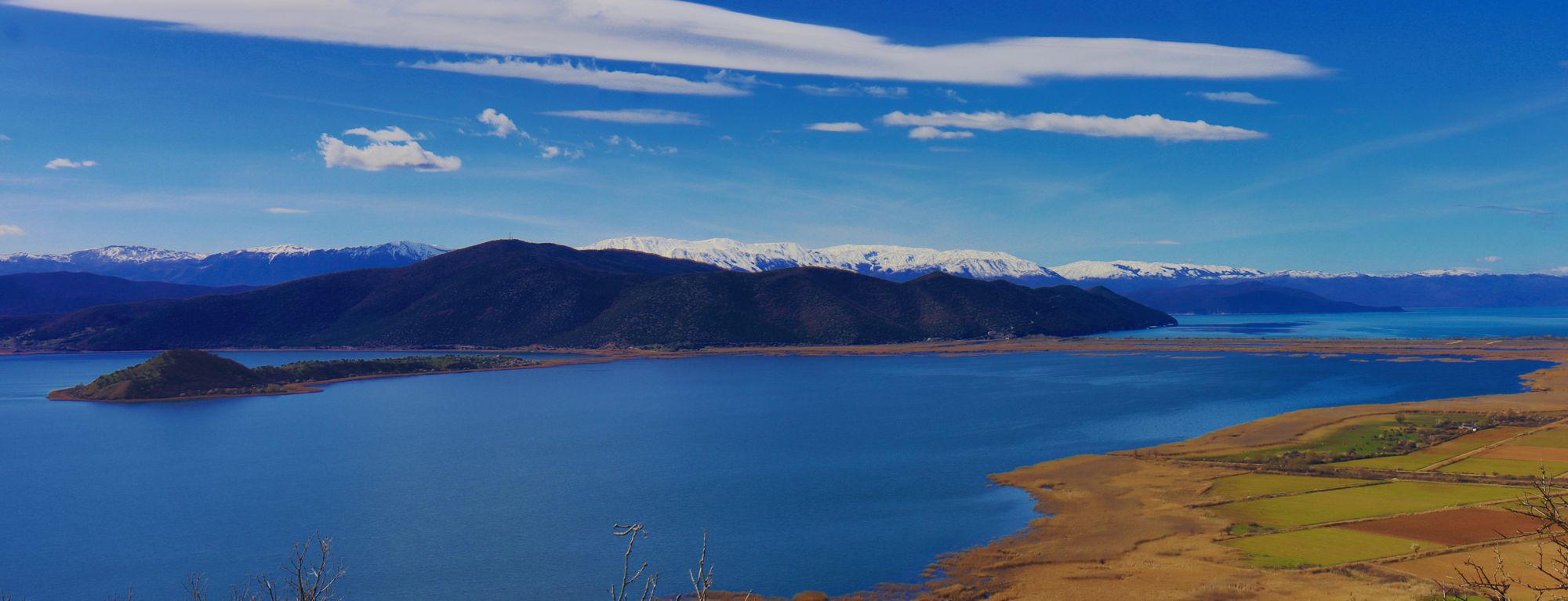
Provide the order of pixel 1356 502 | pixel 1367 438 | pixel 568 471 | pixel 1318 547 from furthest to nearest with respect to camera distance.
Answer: pixel 1367 438 → pixel 568 471 → pixel 1356 502 → pixel 1318 547

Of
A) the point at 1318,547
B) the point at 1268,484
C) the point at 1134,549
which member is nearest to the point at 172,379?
the point at 1134,549

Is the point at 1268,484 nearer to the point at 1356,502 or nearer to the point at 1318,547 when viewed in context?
the point at 1356,502

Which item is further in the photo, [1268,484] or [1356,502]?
[1268,484]

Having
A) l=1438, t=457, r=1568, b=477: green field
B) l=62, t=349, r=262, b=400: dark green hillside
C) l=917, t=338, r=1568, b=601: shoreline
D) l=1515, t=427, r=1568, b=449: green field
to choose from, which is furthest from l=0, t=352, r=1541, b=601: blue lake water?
l=1515, t=427, r=1568, b=449: green field

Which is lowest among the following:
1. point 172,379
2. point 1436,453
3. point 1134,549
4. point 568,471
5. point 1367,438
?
point 1134,549

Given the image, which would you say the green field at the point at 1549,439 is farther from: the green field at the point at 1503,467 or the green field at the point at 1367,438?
the green field at the point at 1503,467

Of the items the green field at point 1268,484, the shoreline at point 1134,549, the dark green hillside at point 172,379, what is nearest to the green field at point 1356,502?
the green field at point 1268,484

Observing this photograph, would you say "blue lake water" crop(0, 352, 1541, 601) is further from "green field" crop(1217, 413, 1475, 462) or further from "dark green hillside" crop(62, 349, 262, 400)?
"green field" crop(1217, 413, 1475, 462)
